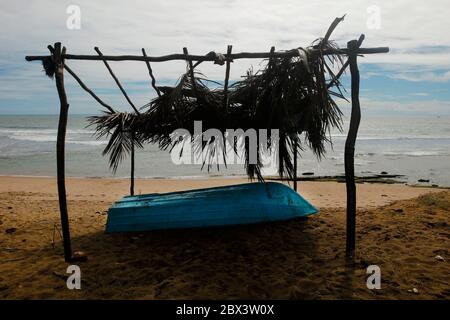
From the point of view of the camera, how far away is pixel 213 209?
18.0 feet

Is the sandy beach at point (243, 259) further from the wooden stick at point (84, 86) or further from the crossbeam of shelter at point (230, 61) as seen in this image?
the wooden stick at point (84, 86)

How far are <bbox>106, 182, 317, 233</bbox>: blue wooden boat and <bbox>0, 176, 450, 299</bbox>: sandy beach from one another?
22cm

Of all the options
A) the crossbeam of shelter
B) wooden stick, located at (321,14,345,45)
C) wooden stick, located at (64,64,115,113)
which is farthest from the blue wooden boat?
wooden stick, located at (321,14,345,45)

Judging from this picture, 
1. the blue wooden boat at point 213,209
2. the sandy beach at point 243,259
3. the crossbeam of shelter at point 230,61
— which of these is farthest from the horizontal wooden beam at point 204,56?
the sandy beach at point 243,259

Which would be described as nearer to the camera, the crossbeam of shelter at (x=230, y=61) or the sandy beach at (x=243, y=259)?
the sandy beach at (x=243, y=259)

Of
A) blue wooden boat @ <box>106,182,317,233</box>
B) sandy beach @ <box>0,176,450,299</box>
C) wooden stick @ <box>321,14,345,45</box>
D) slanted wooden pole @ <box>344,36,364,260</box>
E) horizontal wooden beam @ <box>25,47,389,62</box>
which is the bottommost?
sandy beach @ <box>0,176,450,299</box>

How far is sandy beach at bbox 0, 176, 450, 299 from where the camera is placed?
399 centimetres

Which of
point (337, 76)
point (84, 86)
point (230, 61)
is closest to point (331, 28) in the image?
point (337, 76)

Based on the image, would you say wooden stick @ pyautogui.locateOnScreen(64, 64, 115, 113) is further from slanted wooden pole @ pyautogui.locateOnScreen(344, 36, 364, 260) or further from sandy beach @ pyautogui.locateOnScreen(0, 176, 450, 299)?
slanted wooden pole @ pyautogui.locateOnScreen(344, 36, 364, 260)

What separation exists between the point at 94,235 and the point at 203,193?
1.94 m

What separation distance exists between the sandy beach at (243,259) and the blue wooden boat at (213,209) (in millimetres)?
222

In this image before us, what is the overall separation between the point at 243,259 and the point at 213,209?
3.25ft

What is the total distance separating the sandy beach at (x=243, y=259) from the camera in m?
3.99

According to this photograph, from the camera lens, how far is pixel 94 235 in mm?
6051
